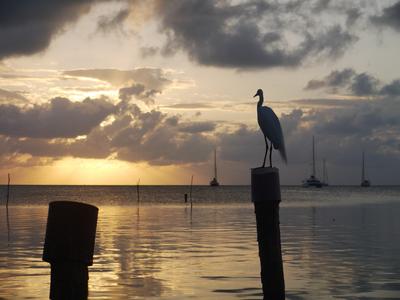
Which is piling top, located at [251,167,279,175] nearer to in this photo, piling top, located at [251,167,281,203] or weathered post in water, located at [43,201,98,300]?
piling top, located at [251,167,281,203]

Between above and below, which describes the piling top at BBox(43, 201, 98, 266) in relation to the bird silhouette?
below

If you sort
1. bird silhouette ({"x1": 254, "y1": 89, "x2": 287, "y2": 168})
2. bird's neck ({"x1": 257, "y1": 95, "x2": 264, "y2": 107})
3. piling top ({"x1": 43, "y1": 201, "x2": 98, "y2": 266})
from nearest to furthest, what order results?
piling top ({"x1": 43, "y1": 201, "x2": 98, "y2": 266}) < bird silhouette ({"x1": 254, "y1": 89, "x2": 287, "y2": 168}) < bird's neck ({"x1": 257, "y1": 95, "x2": 264, "y2": 107})

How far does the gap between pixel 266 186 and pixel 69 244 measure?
3980 mm

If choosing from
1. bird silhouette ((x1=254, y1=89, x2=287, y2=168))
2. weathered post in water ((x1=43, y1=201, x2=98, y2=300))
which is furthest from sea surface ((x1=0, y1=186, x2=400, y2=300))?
weathered post in water ((x1=43, y1=201, x2=98, y2=300))

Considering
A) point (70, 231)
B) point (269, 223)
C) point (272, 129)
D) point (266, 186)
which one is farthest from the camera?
point (272, 129)

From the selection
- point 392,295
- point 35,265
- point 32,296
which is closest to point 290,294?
point 392,295

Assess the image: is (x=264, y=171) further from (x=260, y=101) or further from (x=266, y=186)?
(x=260, y=101)

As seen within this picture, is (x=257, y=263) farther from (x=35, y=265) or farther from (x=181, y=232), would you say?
(x=181, y=232)

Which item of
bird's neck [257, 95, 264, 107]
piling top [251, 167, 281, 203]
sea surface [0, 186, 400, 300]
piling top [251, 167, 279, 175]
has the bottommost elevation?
sea surface [0, 186, 400, 300]

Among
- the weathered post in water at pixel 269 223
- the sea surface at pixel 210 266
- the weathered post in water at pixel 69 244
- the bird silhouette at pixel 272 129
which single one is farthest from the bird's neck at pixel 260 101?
the weathered post in water at pixel 69 244

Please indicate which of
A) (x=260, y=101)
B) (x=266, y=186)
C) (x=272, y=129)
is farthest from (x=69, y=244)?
(x=260, y=101)

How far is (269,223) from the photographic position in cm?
1188

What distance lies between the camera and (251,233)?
37.9 meters

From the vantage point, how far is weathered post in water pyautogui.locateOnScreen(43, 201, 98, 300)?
8.68 m
